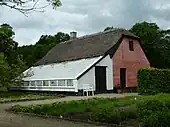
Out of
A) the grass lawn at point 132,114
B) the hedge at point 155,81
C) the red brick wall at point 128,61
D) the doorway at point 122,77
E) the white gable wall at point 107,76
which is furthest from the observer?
the doorway at point 122,77

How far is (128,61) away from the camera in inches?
1631

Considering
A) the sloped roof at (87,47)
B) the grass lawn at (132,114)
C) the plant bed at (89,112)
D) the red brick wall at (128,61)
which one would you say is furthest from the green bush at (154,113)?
the red brick wall at (128,61)

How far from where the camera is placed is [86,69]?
36.0 m

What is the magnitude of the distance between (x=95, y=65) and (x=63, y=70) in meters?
4.61

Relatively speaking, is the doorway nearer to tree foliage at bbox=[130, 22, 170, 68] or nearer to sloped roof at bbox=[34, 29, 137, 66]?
sloped roof at bbox=[34, 29, 137, 66]

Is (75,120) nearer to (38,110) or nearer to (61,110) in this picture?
(61,110)

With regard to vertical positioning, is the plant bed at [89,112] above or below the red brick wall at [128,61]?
below

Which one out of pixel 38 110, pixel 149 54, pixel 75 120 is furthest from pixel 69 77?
pixel 149 54

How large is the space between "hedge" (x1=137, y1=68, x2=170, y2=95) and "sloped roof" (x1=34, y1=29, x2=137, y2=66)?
814cm

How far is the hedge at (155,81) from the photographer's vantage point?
30.2 m

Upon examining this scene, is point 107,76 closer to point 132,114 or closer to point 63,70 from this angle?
point 63,70

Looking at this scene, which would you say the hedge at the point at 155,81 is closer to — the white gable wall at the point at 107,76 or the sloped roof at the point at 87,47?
the white gable wall at the point at 107,76

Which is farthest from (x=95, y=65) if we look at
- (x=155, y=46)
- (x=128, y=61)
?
(x=155, y=46)

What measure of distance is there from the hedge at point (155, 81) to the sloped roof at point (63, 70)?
282 inches
